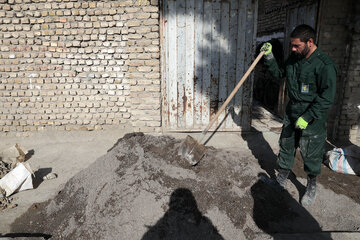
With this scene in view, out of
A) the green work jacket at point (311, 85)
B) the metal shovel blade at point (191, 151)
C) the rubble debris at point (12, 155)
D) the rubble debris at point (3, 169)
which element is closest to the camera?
the green work jacket at point (311, 85)

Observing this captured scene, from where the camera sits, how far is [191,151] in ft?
13.0

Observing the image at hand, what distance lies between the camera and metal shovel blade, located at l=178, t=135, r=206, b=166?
3924 millimetres

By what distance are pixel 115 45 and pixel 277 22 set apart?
4678mm

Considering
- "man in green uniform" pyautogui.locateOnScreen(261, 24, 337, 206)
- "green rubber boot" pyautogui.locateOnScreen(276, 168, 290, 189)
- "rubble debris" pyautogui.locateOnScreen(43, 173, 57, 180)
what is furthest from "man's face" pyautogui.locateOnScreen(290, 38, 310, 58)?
"rubble debris" pyautogui.locateOnScreen(43, 173, 57, 180)

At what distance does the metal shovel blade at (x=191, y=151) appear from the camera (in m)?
3.92

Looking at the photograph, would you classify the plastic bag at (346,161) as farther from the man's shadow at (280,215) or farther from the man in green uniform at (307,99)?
the man's shadow at (280,215)

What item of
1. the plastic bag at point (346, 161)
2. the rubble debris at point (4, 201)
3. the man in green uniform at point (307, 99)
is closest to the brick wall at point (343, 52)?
the plastic bag at point (346, 161)

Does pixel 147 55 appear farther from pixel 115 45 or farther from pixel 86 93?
pixel 86 93

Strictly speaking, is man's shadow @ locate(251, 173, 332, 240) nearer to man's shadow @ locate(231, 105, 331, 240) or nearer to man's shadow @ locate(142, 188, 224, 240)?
man's shadow @ locate(231, 105, 331, 240)

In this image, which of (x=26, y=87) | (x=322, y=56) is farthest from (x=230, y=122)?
(x=26, y=87)

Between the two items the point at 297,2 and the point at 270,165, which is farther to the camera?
the point at 297,2

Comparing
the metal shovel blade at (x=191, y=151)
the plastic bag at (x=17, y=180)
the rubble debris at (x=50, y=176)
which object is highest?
the metal shovel blade at (x=191, y=151)

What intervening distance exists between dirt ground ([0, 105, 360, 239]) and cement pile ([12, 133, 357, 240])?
11 mm

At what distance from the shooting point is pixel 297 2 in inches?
228
